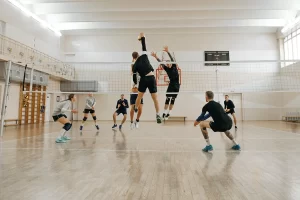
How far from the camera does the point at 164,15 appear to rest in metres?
15.4

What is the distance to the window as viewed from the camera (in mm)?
15670

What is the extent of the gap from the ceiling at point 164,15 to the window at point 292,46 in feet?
3.94

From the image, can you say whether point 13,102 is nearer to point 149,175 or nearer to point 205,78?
point 149,175

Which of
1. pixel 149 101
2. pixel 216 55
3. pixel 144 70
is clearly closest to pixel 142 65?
pixel 144 70

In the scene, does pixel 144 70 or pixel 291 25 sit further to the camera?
pixel 291 25

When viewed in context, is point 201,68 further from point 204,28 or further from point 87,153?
point 87,153

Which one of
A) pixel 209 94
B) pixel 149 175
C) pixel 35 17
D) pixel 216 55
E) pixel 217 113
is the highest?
pixel 35 17

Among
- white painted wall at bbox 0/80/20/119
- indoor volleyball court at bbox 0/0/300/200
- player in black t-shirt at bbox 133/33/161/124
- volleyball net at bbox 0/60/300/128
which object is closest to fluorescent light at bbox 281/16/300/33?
indoor volleyball court at bbox 0/0/300/200

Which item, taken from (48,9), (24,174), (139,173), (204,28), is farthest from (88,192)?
(204,28)

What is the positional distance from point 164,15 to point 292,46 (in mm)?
10431

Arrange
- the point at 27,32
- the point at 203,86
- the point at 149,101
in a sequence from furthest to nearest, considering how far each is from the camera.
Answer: the point at 149,101 → the point at 203,86 → the point at 27,32

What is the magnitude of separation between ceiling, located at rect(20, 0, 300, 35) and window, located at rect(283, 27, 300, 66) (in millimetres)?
1200

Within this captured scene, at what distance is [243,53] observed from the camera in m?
18.0

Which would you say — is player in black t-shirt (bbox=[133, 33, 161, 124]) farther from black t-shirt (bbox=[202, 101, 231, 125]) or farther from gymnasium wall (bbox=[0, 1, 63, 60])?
gymnasium wall (bbox=[0, 1, 63, 60])
